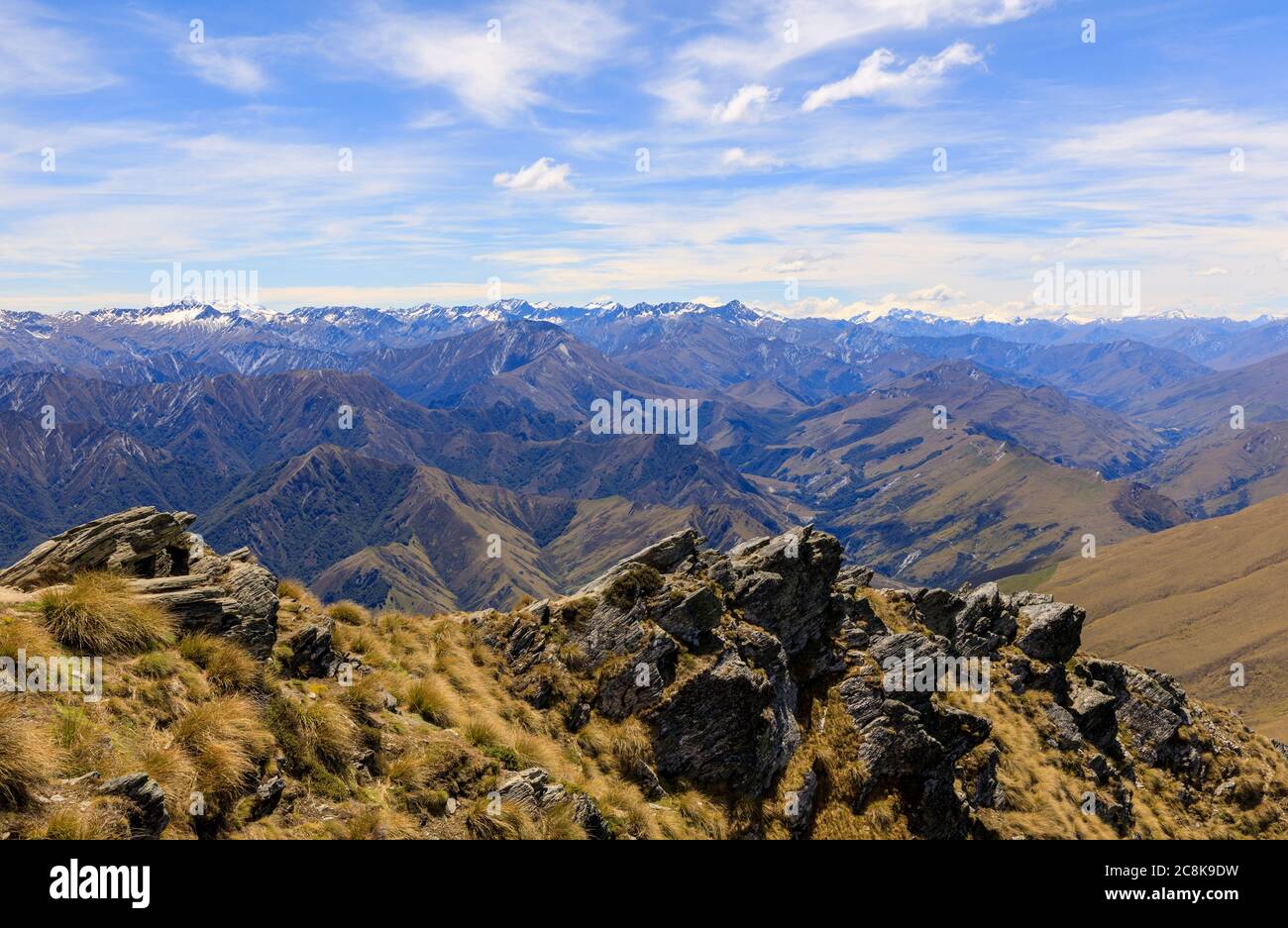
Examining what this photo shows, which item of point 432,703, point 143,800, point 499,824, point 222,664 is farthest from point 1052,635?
point 143,800

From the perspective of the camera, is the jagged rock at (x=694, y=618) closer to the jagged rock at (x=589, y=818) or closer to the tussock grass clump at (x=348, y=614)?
the jagged rock at (x=589, y=818)

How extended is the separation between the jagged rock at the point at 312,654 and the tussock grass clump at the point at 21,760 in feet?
28.4

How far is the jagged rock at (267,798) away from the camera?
15039mm

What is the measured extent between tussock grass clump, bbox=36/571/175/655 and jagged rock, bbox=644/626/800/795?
53.4 ft

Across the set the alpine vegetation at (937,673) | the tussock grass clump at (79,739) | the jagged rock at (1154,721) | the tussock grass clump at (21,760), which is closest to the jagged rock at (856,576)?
the alpine vegetation at (937,673)

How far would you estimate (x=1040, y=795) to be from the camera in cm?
3578

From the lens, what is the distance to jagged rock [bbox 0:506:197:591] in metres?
20.3

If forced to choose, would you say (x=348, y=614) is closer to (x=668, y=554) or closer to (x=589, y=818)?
(x=589, y=818)

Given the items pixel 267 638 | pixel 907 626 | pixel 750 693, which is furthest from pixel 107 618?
pixel 907 626

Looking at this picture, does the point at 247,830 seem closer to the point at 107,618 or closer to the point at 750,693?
the point at 107,618

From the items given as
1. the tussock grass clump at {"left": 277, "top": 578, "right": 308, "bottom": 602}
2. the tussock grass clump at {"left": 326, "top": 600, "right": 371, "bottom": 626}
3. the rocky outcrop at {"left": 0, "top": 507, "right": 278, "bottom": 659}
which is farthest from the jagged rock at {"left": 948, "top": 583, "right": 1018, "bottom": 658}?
the rocky outcrop at {"left": 0, "top": 507, "right": 278, "bottom": 659}

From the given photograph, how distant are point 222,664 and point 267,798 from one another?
431 cm

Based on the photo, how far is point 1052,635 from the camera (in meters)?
51.3
